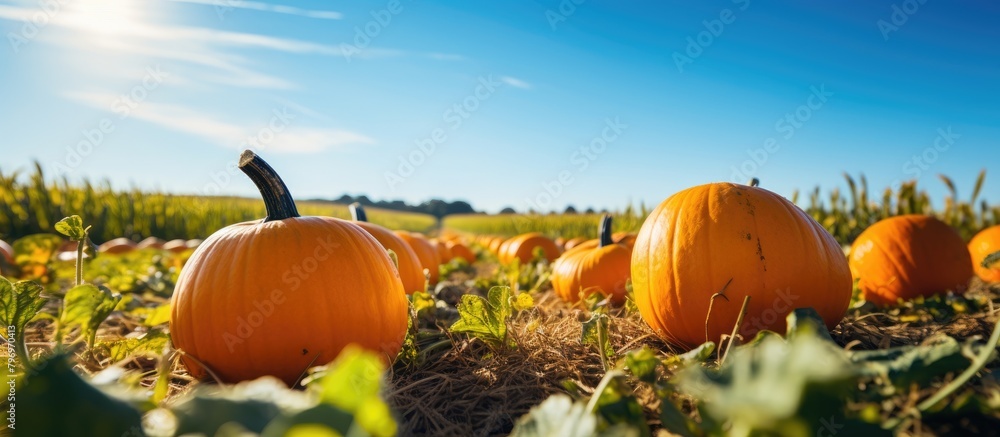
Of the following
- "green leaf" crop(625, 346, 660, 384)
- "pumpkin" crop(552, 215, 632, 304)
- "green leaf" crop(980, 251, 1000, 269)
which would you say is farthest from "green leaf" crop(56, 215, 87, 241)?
"green leaf" crop(980, 251, 1000, 269)

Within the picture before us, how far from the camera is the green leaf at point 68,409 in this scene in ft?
2.84

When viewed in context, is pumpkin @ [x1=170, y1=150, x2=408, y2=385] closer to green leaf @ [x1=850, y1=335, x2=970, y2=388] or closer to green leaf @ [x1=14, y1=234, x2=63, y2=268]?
green leaf @ [x1=850, y1=335, x2=970, y2=388]

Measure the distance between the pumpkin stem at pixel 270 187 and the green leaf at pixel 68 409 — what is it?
1.11 m

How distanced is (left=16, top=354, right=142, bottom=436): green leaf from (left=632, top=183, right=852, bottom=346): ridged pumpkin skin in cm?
168

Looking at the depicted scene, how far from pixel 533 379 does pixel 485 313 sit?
30cm

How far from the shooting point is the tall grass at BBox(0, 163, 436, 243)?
810cm

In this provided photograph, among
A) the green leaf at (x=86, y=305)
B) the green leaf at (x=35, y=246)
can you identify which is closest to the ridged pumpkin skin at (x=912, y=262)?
the green leaf at (x=86, y=305)

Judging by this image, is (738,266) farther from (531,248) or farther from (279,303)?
(531,248)

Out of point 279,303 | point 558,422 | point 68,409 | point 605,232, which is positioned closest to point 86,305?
point 279,303

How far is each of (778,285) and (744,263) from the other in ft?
0.47

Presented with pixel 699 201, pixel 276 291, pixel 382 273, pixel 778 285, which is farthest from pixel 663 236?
pixel 276 291

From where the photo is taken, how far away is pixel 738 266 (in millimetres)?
1891

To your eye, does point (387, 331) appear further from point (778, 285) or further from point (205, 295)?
point (778, 285)

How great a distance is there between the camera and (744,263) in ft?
6.20
